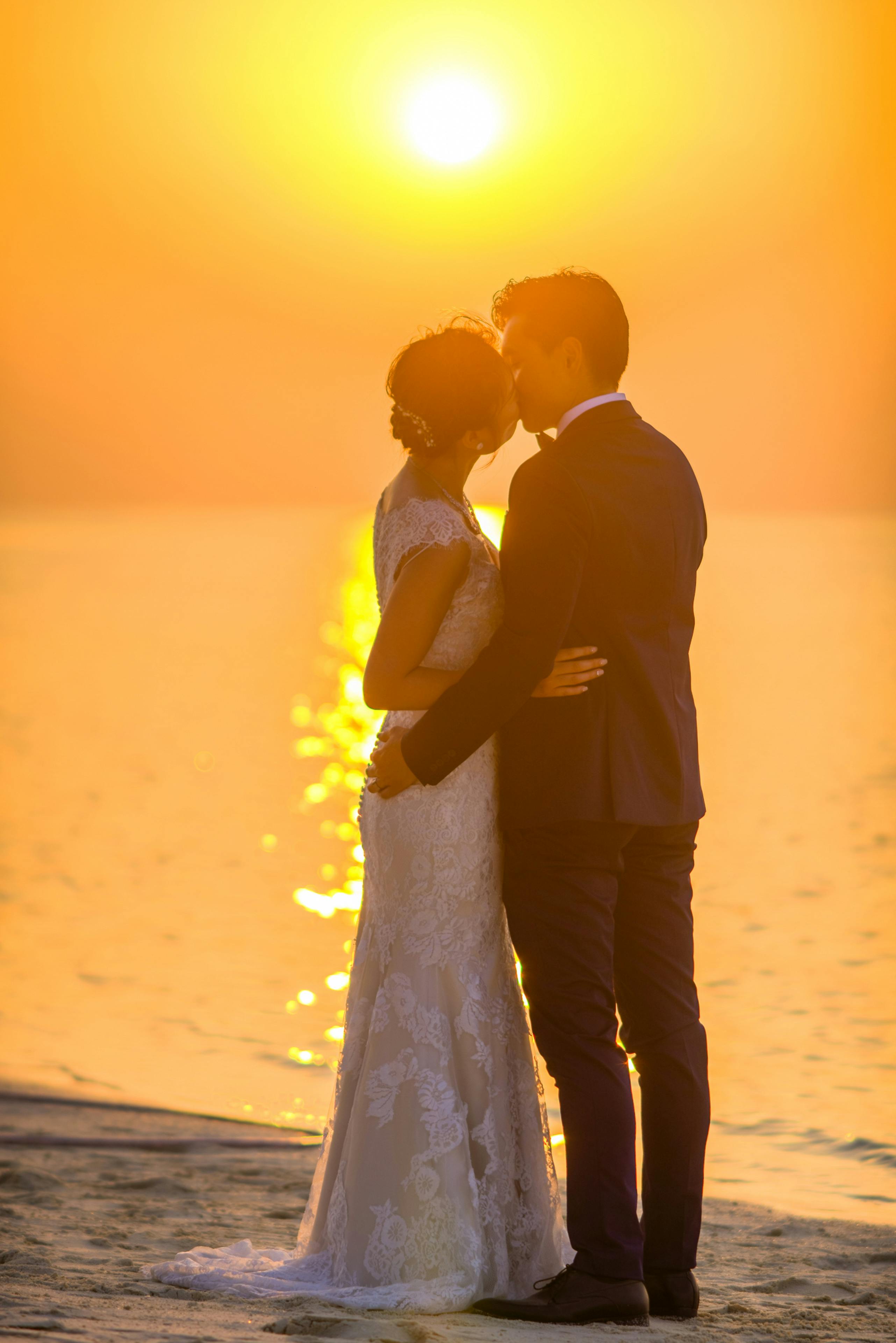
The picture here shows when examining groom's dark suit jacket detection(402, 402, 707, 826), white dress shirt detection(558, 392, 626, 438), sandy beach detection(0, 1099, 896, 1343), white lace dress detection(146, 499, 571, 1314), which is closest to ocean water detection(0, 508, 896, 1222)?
sandy beach detection(0, 1099, 896, 1343)

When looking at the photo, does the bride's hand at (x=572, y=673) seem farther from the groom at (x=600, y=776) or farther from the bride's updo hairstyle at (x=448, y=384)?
the bride's updo hairstyle at (x=448, y=384)

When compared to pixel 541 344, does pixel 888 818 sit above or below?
above

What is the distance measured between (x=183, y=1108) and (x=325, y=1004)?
5.17 feet

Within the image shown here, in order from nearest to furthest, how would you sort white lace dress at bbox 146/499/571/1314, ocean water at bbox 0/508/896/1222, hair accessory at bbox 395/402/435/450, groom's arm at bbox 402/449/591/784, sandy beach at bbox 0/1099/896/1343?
1. sandy beach at bbox 0/1099/896/1343
2. groom's arm at bbox 402/449/591/784
3. white lace dress at bbox 146/499/571/1314
4. hair accessory at bbox 395/402/435/450
5. ocean water at bbox 0/508/896/1222

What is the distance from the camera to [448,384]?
133 inches

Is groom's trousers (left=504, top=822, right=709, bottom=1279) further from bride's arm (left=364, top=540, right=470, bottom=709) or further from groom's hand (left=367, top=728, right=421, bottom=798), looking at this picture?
bride's arm (left=364, top=540, right=470, bottom=709)

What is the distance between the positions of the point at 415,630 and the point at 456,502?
33cm

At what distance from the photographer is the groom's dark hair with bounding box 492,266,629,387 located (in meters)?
3.34

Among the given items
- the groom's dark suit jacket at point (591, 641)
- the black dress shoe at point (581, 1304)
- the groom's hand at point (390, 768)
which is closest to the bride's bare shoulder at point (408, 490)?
the groom's dark suit jacket at point (591, 641)

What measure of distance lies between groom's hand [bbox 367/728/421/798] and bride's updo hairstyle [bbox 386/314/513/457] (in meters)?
0.65

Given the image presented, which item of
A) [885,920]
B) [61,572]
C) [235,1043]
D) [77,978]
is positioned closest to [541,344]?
[235,1043]

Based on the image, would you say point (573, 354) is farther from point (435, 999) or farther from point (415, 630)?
point (435, 999)

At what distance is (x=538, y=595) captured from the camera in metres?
3.16

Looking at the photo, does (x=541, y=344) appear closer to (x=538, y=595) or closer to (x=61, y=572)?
(x=538, y=595)
